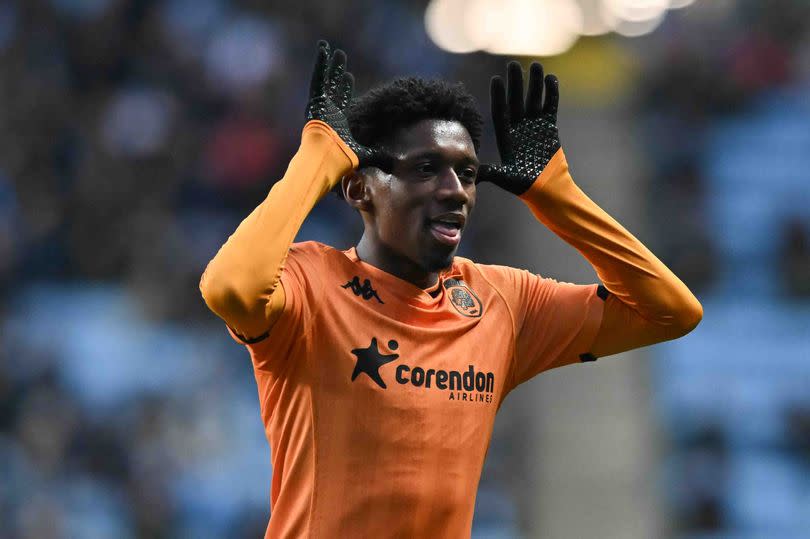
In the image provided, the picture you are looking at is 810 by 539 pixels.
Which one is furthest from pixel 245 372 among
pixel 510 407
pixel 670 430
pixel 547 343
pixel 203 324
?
pixel 547 343

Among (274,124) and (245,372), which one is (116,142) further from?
(245,372)

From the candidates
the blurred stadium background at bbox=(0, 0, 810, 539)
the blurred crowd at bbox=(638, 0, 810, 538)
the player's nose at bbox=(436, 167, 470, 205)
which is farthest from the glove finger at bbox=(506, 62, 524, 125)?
the blurred crowd at bbox=(638, 0, 810, 538)

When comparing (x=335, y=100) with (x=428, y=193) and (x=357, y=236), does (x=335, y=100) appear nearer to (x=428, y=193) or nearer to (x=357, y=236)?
(x=428, y=193)

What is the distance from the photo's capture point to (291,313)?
142 inches

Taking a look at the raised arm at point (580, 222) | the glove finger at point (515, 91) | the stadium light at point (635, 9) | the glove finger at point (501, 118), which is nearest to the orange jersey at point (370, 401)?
the raised arm at point (580, 222)

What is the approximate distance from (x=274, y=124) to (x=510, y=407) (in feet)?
10.6

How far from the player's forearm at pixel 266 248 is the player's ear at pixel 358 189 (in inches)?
9.1

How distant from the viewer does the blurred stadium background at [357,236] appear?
9758 millimetres

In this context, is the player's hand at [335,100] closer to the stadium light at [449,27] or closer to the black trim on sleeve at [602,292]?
the black trim on sleeve at [602,292]

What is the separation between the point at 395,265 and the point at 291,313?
0.45 m

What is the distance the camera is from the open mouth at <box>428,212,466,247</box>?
379 centimetres

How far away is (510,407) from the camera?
1053 cm

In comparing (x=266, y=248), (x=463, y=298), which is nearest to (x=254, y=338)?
(x=266, y=248)

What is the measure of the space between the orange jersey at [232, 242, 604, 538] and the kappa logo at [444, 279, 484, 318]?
1 centimetres
